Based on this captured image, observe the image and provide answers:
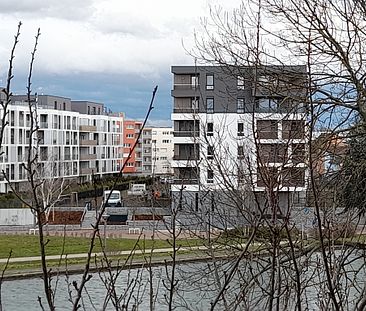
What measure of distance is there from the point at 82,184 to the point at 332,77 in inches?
991

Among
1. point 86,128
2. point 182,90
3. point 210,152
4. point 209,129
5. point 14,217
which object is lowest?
point 14,217

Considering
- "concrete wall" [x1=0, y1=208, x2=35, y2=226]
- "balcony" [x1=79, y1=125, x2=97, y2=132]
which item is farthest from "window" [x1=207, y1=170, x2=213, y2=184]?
"balcony" [x1=79, y1=125, x2=97, y2=132]

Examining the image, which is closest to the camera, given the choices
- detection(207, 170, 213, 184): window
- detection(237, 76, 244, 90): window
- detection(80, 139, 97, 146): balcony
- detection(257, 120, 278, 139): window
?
detection(257, 120, 278, 139): window

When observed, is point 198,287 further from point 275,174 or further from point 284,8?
point 275,174

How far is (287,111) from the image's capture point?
4422mm

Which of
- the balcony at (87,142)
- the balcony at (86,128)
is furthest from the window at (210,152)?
the balcony at (87,142)

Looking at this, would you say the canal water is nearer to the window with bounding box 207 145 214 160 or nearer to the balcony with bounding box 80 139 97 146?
the window with bounding box 207 145 214 160

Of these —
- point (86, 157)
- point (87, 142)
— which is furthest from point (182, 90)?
point (87, 142)

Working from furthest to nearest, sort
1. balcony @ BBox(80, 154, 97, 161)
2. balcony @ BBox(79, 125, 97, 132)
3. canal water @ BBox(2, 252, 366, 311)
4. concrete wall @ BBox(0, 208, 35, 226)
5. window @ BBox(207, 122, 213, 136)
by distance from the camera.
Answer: balcony @ BBox(79, 125, 97, 132), balcony @ BBox(80, 154, 97, 161), concrete wall @ BBox(0, 208, 35, 226), window @ BBox(207, 122, 213, 136), canal water @ BBox(2, 252, 366, 311)

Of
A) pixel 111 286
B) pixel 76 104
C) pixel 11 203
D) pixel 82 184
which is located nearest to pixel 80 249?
pixel 11 203

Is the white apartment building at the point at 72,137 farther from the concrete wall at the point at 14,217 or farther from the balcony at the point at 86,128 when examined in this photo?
the concrete wall at the point at 14,217

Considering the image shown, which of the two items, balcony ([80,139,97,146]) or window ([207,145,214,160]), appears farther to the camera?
balcony ([80,139,97,146])

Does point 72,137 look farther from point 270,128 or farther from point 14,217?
point 270,128

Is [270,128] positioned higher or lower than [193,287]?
higher
